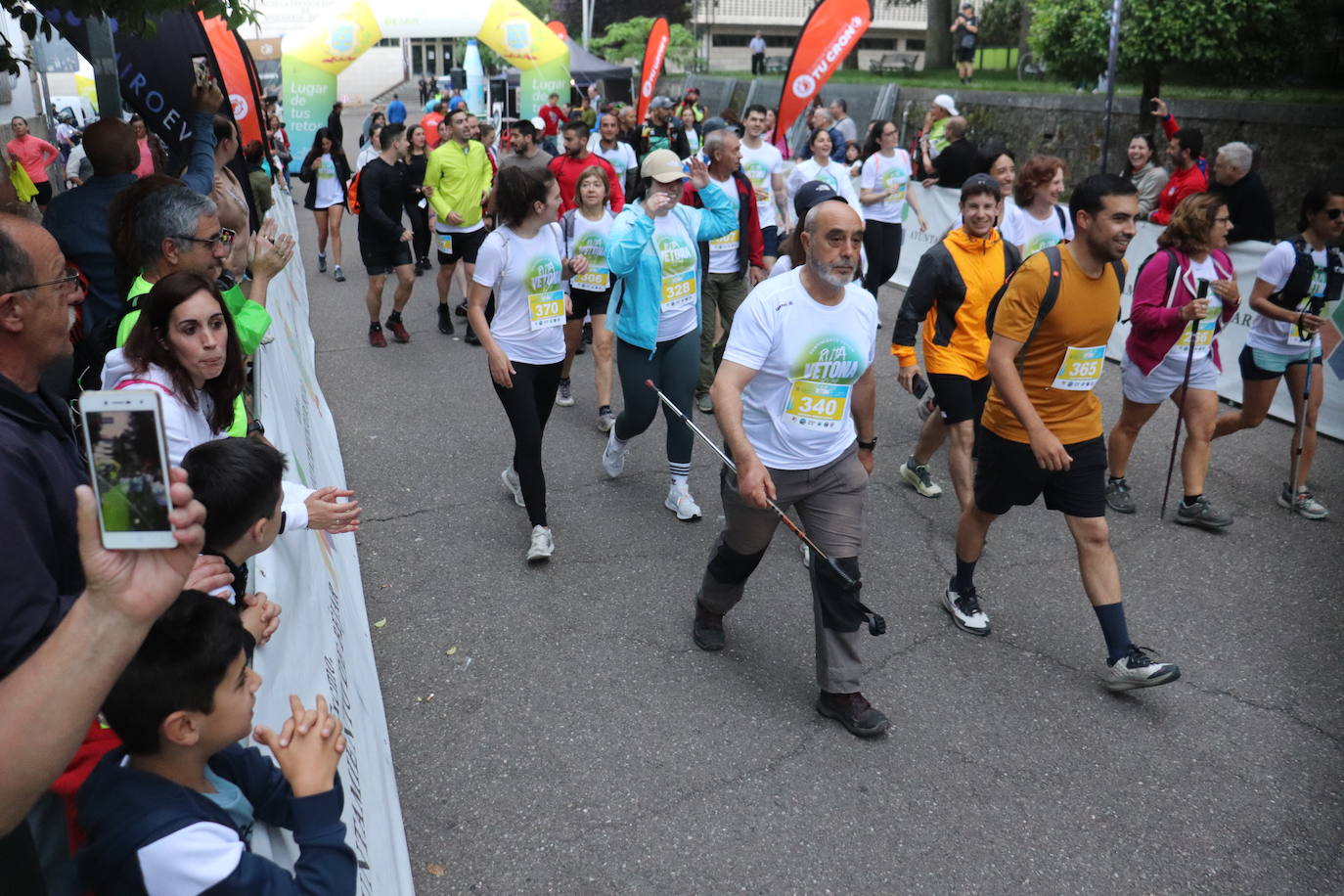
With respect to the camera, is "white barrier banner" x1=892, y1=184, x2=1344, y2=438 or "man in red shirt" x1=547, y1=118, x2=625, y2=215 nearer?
"white barrier banner" x1=892, y1=184, x2=1344, y2=438

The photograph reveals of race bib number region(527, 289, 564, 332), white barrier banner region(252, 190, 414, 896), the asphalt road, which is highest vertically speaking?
race bib number region(527, 289, 564, 332)

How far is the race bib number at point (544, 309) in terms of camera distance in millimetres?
5141

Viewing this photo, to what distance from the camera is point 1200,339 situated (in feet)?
18.0

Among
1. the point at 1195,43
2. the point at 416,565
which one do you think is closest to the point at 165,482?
the point at 416,565

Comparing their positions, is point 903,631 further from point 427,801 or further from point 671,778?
point 427,801

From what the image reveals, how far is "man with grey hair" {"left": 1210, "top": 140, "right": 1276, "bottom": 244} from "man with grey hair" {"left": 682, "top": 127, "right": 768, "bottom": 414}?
337 cm

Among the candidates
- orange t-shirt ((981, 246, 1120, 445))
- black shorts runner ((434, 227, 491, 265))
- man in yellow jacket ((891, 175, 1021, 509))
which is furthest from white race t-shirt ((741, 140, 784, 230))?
orange t-shirt ((981, 246, 1120, 445))

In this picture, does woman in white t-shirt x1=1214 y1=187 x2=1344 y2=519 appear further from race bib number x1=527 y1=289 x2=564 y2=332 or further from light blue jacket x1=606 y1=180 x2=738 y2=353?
race bib number x1=527 y1=289 x2=564 y2=332

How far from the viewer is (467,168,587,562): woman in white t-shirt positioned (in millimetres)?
5070

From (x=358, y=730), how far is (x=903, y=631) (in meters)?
2.49

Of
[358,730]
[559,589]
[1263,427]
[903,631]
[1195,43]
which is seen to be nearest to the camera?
[358,730]

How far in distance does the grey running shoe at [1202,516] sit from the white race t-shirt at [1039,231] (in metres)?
1.74

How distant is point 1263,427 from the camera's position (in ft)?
24.2

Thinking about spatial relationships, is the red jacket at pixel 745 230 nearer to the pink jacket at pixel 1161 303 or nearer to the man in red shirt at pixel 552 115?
the pink jacket at pixel 1161 303
